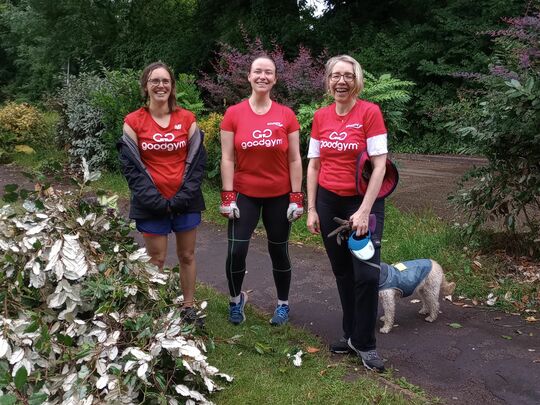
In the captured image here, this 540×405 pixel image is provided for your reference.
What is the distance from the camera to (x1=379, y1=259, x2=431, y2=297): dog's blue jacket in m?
4.19

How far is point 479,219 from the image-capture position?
5.55 m

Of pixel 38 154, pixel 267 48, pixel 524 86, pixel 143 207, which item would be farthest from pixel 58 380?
pixel 267 48

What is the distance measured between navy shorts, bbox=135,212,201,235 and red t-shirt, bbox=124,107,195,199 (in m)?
0.18

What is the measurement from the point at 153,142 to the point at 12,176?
31.8ft

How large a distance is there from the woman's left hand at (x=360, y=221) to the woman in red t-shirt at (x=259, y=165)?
0.74 m

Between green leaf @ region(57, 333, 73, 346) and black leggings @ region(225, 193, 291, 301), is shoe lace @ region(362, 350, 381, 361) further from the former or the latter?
green leaf @ region(57, 333, 73, 346)

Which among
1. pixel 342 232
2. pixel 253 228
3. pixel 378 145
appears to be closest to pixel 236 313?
pixel 253 228

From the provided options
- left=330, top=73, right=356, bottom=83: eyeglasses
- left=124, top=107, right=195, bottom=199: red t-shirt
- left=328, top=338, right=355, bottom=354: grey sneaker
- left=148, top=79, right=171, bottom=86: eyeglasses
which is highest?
left=330, top=73, right=356, bottom=83: eyeglasses

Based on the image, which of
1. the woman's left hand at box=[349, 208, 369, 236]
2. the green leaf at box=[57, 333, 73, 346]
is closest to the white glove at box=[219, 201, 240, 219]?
the woman's left hand at box=[349, 208, 369, 236]

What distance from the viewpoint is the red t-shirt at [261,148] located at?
3975 mm

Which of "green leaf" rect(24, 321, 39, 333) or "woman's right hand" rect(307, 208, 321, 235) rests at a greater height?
"woman's right hand" rect(307, 208, 321, 235)

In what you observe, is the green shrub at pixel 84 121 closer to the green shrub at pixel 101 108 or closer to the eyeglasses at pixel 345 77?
the green shrub at pixel 101 108

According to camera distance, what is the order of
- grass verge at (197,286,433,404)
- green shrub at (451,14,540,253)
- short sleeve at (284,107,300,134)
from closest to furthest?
grass verge at (197,286,433,404) < short sleeve at (284,107,300,134) < green shrub at (451,14,540,253)

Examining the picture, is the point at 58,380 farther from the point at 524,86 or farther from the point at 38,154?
the point at 38,154
